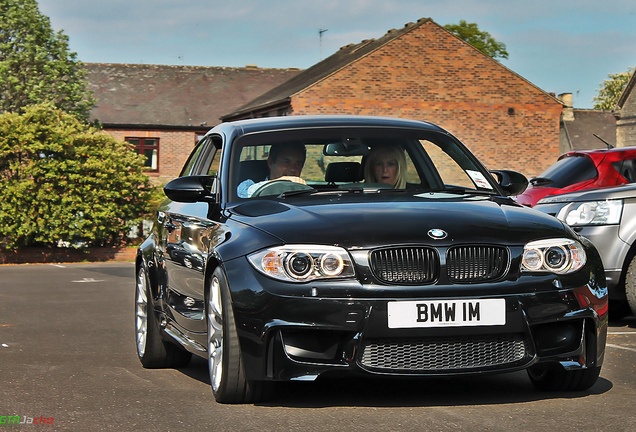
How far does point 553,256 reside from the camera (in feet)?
17.4

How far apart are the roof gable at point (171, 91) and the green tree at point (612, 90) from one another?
193ft

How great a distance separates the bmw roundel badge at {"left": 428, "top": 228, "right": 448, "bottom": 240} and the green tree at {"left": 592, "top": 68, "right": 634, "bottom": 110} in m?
112

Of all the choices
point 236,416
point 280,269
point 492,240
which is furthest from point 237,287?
point 492,240

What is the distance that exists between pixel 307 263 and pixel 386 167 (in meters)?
1.78

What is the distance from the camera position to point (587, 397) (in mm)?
5609

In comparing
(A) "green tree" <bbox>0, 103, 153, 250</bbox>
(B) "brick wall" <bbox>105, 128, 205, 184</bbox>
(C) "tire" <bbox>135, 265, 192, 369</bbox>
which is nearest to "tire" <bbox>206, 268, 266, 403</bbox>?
(C) "tire" <bbox>135, 265, 192, 369</bbox>

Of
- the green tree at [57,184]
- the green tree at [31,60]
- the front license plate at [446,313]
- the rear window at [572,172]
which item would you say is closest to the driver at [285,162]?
the front license plate at [446,313]

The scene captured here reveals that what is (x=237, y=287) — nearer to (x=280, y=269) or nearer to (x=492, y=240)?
(x=280, y=269)

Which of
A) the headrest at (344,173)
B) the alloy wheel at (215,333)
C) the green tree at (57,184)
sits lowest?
the green tree at (57,184)

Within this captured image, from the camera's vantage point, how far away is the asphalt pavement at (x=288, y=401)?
16.2 ft

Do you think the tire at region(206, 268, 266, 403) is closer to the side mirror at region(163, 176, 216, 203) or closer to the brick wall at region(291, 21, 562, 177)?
the side mirror at region(163, 176, 216, 203)

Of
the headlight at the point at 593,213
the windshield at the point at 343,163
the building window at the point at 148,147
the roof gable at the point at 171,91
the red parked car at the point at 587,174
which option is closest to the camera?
the windshield at the point at 343,163

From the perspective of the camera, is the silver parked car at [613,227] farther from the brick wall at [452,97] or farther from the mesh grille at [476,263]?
the brick wall at [452,97]

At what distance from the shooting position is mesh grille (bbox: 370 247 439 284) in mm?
5047
